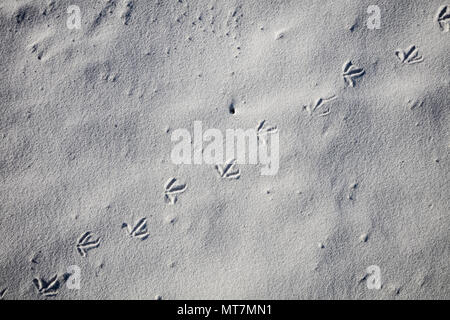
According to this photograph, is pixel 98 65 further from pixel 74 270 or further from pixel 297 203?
pixel 297 203

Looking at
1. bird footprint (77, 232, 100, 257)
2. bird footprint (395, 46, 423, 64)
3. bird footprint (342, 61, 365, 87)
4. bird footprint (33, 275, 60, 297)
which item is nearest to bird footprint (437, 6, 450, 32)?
bird footprint (395, 46, 423, 64)

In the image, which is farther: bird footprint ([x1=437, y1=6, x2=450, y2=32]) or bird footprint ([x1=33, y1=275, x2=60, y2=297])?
bird footprint ([x1=437, y1=6, x2=450, y2=32])

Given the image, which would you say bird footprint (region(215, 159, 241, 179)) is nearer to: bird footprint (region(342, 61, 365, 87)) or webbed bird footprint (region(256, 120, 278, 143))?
webbed bird footprint (region(256, 120, 278, 143))

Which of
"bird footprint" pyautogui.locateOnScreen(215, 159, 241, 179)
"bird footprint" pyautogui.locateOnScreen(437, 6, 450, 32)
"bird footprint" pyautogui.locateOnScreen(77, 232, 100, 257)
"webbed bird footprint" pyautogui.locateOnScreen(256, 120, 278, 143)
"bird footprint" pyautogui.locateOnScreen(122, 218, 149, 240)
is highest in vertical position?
"bird footprint" pyautogui.locateOnScreen(437, 6, 450, 32)

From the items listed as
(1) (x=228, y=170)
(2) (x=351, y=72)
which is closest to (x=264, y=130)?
A: (1) (x=228, y=170)

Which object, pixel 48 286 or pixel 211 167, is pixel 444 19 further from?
pixel 48 286
